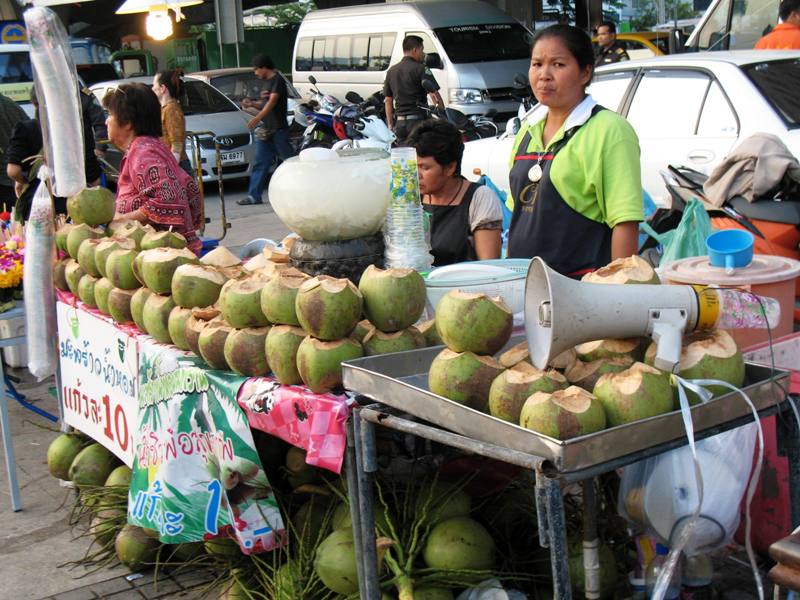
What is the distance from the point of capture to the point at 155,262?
3441 millimetres

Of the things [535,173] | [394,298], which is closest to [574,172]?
[535,173]

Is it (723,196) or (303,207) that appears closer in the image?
(303,207)

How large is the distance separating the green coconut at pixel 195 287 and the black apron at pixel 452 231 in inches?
42.7

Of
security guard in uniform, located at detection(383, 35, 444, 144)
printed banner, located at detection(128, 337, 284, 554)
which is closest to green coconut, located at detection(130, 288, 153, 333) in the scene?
printed banner, located at detection(128, 337, 284, 554)

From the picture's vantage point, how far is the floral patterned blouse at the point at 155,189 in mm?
4723

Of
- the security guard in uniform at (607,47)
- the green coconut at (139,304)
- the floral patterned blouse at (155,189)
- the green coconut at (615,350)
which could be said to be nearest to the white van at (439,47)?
the security guard in uniform at (607,47)

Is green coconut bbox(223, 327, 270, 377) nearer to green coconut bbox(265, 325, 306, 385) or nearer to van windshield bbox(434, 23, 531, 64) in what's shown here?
green coconut bbox(265, 325, 306, 385)

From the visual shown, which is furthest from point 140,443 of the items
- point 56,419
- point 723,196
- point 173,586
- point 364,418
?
point 723,196

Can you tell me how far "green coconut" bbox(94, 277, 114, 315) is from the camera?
389 cm

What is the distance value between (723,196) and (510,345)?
9.60ft

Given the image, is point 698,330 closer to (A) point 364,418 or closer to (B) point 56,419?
(A) point 364,418

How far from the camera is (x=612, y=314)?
2.16 m

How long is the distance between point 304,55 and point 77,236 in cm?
Answer: 1469

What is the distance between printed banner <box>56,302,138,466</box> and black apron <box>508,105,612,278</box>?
153cm
